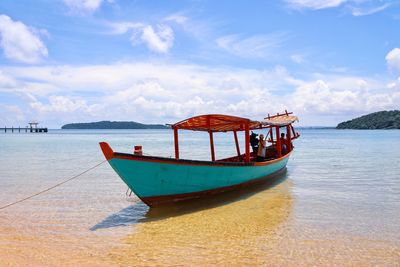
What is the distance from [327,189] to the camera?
14.5 metres

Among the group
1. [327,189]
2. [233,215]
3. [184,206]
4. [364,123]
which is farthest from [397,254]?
[364,123]

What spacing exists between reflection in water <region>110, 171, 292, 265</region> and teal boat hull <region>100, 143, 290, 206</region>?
1.22 ft

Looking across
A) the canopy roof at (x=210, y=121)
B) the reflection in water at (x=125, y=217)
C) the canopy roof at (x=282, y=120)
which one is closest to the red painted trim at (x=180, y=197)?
the reflection in water at (x=125, y=217)

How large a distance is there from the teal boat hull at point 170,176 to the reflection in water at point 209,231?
0.37m

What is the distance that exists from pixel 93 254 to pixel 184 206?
4.19 m

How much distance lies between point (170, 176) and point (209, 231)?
222 centimetres

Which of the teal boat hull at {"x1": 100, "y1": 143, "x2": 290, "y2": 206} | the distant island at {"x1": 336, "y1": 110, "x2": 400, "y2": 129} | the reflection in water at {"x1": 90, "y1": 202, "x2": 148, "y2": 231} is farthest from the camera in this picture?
the distant island at {"x1": 336, "y1": 110, "x2": 400, "y2": 129}

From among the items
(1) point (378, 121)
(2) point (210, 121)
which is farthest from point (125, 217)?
(1) point (378, 121)

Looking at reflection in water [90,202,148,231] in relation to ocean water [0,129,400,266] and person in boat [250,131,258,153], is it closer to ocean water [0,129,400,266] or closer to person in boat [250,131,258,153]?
ocean water [0,129,400,266]

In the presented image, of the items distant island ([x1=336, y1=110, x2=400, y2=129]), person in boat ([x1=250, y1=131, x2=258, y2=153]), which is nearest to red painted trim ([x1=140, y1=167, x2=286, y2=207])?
person in boat ([x1=250, y1=131, x2=258, y2=153])

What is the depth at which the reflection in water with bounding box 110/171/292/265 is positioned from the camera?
7.04 m

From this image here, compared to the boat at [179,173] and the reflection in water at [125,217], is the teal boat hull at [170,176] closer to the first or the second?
the boat at [179,173]

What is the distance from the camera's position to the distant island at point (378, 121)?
137 meters

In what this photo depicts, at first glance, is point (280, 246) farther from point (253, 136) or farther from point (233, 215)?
point (253, 136)
